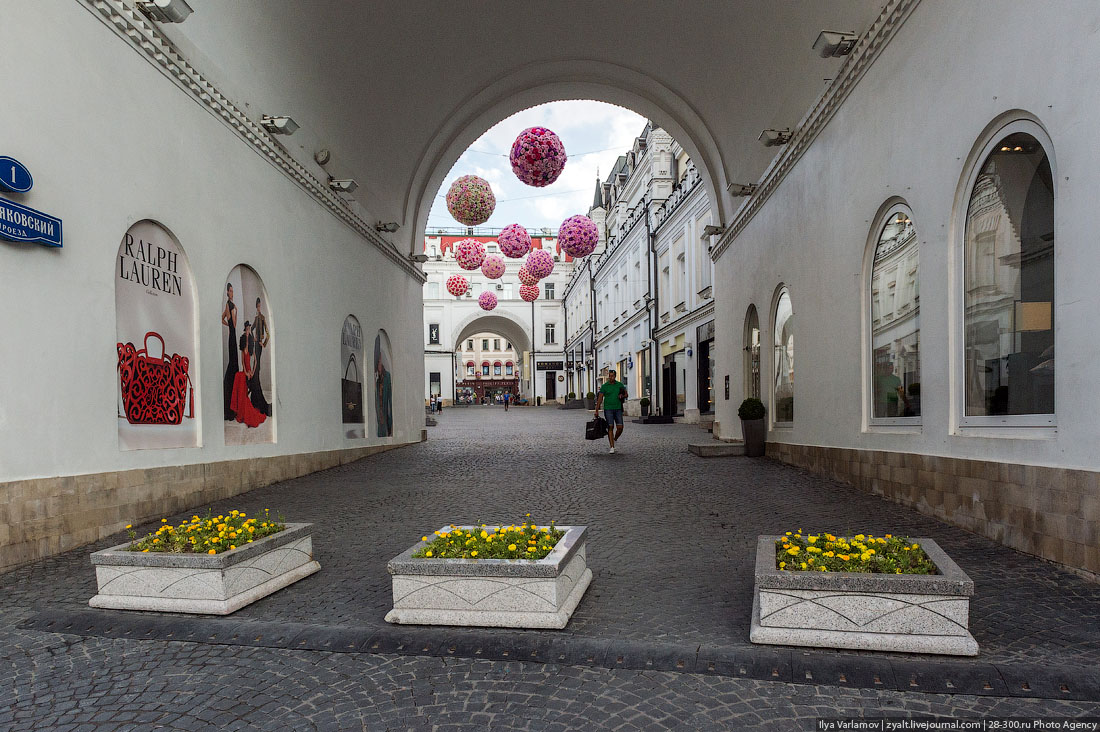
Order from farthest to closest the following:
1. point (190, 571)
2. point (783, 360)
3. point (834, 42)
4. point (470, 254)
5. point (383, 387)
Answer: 1. point (470, 254)
2. point (383, 387)
3. point (783, 360)
4. point (834, 42)
5. point (190, 571)

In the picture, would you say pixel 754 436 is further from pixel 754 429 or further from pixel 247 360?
pixel 247 360

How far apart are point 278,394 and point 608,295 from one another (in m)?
33.8

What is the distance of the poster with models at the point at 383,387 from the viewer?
617 inches

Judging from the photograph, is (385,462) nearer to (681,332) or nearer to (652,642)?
(652,642)

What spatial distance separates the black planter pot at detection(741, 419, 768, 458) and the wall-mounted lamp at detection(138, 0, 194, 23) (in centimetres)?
1077

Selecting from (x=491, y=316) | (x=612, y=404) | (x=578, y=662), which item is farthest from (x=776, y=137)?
(x=491, y=316)

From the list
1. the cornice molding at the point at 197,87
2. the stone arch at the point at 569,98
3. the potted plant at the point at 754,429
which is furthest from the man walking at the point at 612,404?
the cornice molding at the point at 197,87

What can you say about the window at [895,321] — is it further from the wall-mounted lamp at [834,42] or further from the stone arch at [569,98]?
the stone arch at [569,98]

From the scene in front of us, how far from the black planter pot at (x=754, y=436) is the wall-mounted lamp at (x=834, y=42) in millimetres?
6784

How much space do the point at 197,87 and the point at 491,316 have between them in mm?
58913

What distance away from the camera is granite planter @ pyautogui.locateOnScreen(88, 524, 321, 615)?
4.31 meters

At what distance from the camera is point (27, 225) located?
5547 millimetres

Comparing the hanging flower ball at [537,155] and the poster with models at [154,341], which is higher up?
the hanging flower ball at [537,155]

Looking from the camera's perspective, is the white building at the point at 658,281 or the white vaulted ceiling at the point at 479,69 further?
the white building at the point at 658,281
